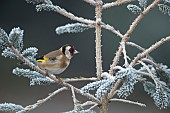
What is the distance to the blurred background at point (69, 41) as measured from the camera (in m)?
4.13

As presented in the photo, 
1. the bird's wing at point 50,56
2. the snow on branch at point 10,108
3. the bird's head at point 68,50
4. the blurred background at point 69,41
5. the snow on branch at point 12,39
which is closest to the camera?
the snow on branch at point 12,39

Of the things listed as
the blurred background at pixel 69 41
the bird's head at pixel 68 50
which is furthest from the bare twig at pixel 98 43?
the blurred background at pixel 69 41

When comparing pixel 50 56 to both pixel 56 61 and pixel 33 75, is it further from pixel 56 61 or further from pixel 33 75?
pixel 33 75

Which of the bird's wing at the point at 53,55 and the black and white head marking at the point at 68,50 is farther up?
the black and white head marking at the point at 68,50

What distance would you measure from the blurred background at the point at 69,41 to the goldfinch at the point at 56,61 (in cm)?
275

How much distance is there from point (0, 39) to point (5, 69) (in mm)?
3854

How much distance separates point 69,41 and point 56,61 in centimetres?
316

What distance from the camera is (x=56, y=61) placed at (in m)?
1.28

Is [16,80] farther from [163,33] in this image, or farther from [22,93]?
[163,33]

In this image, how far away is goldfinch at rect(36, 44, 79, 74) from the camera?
1.21 metres

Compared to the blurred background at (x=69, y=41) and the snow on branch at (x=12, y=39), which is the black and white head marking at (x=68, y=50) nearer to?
the snow on branch at (x=12, y=39)

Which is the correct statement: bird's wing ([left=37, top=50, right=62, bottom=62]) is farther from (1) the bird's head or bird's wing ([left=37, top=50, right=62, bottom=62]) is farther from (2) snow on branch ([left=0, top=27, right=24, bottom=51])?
(2) snow on branch ([left=0, top=27, right=24, bottom=51])

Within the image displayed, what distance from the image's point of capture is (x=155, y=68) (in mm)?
1143

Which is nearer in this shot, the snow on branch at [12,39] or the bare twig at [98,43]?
the snow on branch at [12,39]
